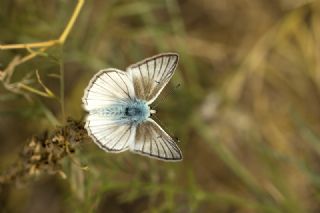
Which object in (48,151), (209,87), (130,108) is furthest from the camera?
(209,87)

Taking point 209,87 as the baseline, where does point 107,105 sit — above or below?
below

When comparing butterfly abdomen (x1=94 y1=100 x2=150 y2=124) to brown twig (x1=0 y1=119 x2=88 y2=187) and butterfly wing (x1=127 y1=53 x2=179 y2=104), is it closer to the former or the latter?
butterfly wing (x1=127 y1=53 x2=179 y2=104)

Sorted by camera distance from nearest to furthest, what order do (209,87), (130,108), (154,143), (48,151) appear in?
(154,143) < (48,151) < (130,108) < (209,87)

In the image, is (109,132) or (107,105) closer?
(109,132)

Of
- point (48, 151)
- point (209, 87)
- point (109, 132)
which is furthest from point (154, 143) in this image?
point (209, 87)

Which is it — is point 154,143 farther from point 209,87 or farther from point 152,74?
point 209,87

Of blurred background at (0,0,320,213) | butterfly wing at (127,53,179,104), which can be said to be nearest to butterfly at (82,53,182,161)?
butterfly wing at (127,53,179,104)
